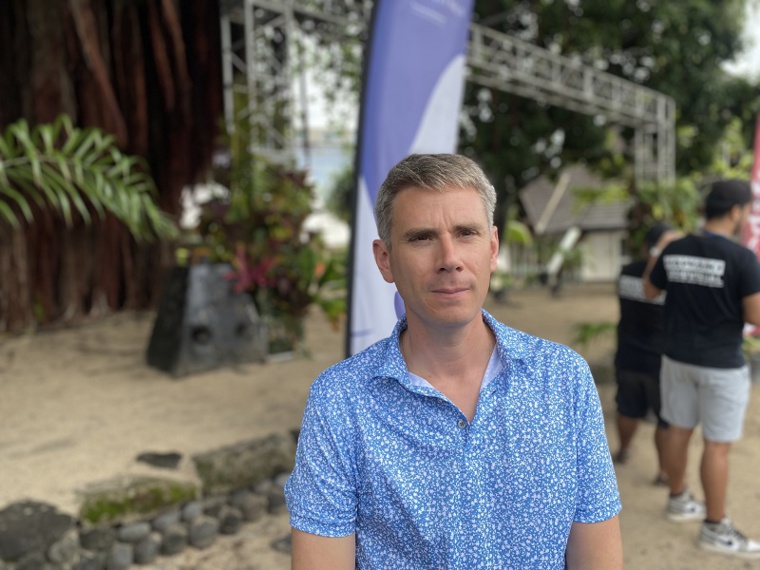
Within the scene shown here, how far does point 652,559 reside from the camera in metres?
2.89

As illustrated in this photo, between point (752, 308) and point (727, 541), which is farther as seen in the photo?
point (727, 541)

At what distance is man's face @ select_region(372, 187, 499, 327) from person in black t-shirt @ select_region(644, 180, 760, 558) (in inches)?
80.4

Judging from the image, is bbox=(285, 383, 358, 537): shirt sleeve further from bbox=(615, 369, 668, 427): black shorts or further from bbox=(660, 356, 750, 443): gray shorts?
bbox=(615, 369, 668, 427): black shorts

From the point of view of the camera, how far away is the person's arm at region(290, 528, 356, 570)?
1140 mm

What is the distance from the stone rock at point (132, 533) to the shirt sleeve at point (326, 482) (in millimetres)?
2116

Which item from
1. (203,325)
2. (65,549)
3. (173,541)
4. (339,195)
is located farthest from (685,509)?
(339,195)

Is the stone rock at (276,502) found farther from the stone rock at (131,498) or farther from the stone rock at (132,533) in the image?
the stone rock at (132,533)

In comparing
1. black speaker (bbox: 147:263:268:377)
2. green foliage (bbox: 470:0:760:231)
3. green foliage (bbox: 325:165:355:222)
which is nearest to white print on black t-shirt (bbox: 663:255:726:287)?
black speaker (bbox: 147:263:268:377)

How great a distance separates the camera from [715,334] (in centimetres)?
282

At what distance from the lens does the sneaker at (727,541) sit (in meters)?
2.87

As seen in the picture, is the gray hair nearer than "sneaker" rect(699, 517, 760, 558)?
Yes

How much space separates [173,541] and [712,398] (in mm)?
2546

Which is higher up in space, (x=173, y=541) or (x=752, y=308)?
(x=752, y=308)

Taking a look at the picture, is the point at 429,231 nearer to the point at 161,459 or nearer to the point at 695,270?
the point at 695,270
